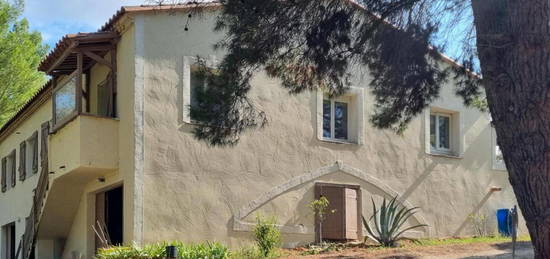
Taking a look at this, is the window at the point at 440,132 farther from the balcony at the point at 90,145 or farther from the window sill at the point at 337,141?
the balcony at the point at 90,145

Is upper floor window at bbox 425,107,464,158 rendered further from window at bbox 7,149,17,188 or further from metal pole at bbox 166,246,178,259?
window at bbox 7,149,17,188

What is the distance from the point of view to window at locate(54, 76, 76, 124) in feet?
55.9

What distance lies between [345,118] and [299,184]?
248 cm

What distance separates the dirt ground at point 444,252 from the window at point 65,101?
5957 millimetres

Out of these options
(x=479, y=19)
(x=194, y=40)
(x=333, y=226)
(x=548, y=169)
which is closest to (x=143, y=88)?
(x=194, y=40)

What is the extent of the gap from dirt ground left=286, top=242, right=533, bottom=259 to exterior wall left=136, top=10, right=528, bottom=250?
1.72 metres

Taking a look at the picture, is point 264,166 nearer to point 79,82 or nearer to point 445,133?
point 79,82

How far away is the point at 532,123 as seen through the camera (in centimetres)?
785

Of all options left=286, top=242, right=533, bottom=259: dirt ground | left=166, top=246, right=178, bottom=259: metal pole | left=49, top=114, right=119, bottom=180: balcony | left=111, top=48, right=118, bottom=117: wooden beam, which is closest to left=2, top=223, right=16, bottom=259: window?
left=49, top=114, right=119, bottom=180: balcony

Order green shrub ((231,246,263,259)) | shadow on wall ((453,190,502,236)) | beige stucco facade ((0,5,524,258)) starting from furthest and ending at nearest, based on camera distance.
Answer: shadow on wall ((453,190,502,236)) → beige stucco facade ((0,5,524,258)) → green shrub ((231,246,263,259))

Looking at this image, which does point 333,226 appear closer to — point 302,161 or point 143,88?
point 302,161

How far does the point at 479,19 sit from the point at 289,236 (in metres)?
9.92

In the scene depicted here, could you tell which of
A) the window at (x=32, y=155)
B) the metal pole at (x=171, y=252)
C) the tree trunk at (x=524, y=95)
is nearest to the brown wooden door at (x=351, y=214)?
the metal pole at (x=171, y=252)

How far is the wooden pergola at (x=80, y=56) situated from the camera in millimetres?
16344
